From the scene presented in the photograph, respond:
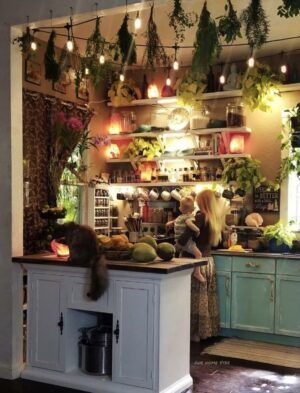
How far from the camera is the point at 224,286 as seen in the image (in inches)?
209

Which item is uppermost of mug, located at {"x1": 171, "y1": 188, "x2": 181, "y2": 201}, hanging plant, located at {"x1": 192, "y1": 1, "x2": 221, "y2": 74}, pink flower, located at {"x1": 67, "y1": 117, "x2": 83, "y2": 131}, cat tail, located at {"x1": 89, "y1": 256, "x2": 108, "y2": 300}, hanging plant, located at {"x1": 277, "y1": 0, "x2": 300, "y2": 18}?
hanging plant, located at {"x1": 277, "y1": 0, "x2": 300, "y2": 18}

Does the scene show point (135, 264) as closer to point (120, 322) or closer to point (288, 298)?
point (120, 322)

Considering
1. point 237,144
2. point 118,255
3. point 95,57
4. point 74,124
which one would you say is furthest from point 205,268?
point 95,57

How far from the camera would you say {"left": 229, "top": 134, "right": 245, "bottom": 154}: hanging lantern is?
5.62 meters

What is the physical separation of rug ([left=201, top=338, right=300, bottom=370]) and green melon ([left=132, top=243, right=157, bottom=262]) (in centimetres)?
153

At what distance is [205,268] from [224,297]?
40cm

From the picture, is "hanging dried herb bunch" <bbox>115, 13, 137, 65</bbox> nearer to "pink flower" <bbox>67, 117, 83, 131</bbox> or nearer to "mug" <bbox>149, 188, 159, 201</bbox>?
"pink flower" <bbox>67, 117, 83, 131</bbox>

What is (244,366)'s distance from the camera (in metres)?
4.41

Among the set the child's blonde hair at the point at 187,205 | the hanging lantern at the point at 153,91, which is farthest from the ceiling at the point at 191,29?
the child's blonde hair at the point at 187,205

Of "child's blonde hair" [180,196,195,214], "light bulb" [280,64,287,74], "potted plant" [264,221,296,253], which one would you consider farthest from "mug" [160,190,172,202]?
"light bulb" [280,64,287,74]

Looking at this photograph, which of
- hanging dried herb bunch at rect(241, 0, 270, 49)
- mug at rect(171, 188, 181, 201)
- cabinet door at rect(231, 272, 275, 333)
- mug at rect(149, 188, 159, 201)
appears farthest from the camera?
mug at rect(149, 188, 159, 201)

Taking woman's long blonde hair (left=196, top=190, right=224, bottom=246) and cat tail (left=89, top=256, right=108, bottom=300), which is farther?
woman's long blonde hair (left=196, top=190, right=224, bottom=246)

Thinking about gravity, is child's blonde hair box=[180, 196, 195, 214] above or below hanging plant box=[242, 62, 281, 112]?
below

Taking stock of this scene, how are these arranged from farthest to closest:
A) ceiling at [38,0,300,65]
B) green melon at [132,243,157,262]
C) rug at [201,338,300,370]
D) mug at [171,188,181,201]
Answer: mug at [171,188,181,201] → rug at [201,338,300,370] → ceiling at [38,0,300,65] → green melon at [132,243,157,262]
